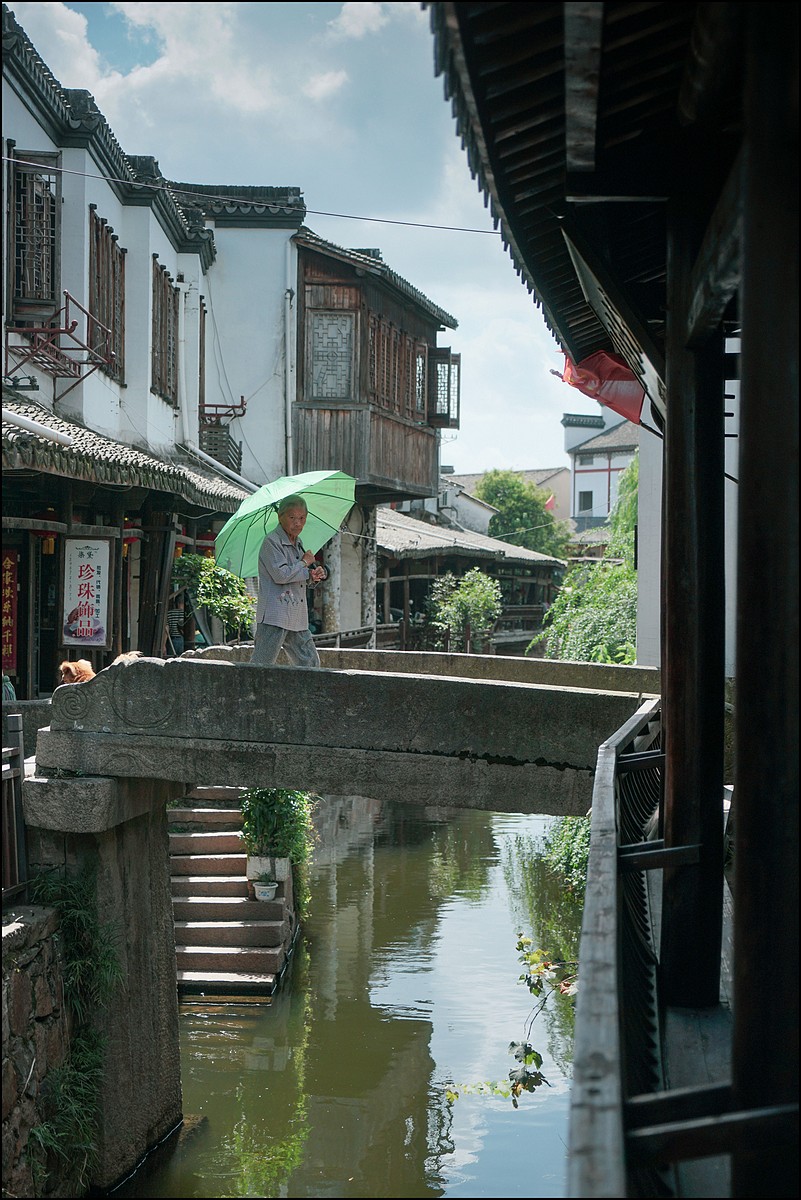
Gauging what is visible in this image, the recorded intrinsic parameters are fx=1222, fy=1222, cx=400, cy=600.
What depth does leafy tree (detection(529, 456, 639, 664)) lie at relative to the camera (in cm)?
1482

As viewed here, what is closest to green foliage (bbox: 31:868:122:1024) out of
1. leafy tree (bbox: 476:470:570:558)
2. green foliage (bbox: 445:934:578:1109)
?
green foliage (bbox: 445:934:578:1109)

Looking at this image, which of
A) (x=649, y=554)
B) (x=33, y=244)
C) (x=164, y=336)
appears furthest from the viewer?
(x=164, y=336)

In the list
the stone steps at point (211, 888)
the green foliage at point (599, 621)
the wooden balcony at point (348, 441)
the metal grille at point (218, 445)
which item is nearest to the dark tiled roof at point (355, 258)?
the wooden balcony at point (348, 441)

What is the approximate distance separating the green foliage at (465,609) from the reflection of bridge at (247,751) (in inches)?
650

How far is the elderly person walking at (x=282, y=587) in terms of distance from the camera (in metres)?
7.87

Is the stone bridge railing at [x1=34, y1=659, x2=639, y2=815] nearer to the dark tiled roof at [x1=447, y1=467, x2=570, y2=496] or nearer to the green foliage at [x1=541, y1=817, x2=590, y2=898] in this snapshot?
the green foliage at [x1=541, y1=817, x2=590, y2=898]

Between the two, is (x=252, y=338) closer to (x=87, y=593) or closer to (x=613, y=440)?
(x=87, y=593)

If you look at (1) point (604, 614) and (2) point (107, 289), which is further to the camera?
(1) point (604, 614)

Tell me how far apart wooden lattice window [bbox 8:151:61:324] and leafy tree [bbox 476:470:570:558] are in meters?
32.6

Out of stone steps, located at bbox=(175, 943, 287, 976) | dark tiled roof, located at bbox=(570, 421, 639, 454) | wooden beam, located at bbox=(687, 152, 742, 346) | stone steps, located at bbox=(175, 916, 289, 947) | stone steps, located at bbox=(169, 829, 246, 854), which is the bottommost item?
stone steps, located at bbox=(175, 943, 287, 976)

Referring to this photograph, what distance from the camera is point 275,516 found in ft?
30.2

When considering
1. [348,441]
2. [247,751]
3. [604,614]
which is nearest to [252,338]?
[348,441]

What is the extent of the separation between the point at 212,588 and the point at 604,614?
496 centimetres

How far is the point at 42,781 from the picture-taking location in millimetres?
7301
